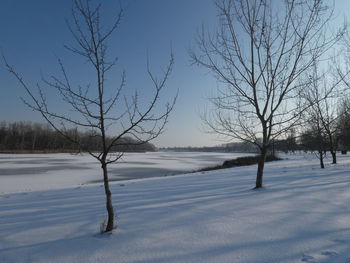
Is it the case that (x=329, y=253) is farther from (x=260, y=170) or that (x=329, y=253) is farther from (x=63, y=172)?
(x=63, y=172)

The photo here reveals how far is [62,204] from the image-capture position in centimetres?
513

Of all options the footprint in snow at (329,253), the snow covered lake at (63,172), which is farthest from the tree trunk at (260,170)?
the snow covered lake at (63,172)

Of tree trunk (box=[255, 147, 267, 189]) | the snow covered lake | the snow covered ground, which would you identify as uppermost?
tree trunk (box=[255, 147, 267, 189])

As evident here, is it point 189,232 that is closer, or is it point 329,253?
point 329,253

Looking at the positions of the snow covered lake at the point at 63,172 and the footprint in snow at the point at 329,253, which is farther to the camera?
the snow covered lake at the point at 63,172

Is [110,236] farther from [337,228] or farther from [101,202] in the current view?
[337,228]

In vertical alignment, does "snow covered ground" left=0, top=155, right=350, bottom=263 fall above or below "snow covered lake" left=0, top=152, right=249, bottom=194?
above

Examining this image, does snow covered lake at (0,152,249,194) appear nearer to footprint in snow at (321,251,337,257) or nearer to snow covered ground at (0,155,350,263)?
snow covered ground at (0,155,350,263)

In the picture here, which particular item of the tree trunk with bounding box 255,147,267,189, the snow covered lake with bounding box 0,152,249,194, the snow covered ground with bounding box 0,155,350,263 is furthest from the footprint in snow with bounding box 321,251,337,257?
the tree trunk with bounding box 255,147,267,189

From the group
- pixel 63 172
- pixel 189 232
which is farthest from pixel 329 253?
pixel 63 172

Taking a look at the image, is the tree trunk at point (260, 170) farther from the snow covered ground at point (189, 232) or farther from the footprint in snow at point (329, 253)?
the footprint in snow at point (329, 253)

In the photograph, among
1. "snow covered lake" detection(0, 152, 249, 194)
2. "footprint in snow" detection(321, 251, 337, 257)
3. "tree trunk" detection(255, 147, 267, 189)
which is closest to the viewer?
"footprint in snow" detection(321, 251, 337, 257)

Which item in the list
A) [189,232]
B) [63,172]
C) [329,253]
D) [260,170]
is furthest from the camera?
[63,172]

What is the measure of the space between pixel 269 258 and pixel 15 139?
80428 mm
